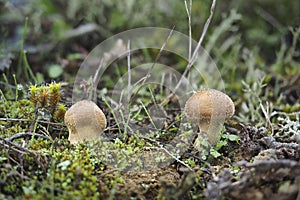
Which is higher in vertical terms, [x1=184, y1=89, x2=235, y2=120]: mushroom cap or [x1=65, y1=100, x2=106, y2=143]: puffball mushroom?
[x1=184, y1=89, x2=235, y2=120]: mushroom cap

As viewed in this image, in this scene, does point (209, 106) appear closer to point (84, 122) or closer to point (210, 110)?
point (210, 110)

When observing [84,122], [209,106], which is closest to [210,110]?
[209,106]

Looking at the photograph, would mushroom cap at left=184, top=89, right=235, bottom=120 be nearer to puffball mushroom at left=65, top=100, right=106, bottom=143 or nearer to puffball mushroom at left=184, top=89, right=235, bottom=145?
puffball mushroom at left=184, top=89, right=235, bottom=145

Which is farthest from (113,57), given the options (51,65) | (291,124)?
(291,124)

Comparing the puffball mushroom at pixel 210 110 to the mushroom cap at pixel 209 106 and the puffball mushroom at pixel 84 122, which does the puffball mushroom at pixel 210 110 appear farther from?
the puffball mushroom at pixel 84 122

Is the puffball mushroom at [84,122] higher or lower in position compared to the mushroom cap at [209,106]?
lower

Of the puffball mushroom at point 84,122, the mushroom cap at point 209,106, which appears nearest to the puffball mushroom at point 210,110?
the mushroom cap at point 209,106

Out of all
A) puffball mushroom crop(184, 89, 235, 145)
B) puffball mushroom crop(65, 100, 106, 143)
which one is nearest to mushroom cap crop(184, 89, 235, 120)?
puffball mushroom crop(184, 89, 235, 145)
